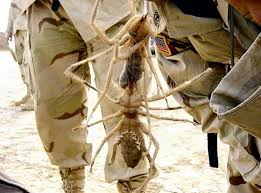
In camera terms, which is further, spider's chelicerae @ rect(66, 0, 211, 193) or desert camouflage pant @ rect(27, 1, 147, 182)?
desert camouflage pant @ rect(27, 1, 147, 182)

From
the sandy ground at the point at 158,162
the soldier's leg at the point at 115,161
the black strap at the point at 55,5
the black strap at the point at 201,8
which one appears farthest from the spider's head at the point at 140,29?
the sandy ground at the point at 158,162

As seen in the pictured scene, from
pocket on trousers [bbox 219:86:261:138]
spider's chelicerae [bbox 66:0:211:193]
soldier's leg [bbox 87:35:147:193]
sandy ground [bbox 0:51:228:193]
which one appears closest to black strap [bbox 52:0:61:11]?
soldier's leg [bbox 87:35:147:193]

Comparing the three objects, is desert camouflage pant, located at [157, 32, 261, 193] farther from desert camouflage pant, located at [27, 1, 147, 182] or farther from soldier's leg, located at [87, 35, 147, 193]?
desert camouflage pant, located at [27, 1, 147, 182]

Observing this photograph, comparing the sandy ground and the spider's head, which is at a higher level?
the spider's head

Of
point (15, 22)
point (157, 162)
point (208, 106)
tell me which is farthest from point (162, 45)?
point (15, 22)

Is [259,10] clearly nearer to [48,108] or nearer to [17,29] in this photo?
[48,108]

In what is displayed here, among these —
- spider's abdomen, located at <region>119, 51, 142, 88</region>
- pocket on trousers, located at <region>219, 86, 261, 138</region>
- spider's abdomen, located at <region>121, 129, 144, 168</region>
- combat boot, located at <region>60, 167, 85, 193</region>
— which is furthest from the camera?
combat boot, located at <region>60, 167, 85, 193</region>
